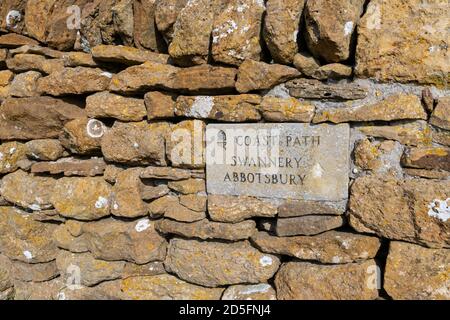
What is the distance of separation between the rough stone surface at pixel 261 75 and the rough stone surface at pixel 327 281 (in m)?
1.03

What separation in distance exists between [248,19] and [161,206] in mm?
1220

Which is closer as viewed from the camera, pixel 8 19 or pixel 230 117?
pixel 230 117

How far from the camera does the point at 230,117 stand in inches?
89.5

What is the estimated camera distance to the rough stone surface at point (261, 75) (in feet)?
7.09

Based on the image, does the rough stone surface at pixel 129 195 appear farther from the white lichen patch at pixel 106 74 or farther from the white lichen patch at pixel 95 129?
the white lichen patch at pixel 106 74

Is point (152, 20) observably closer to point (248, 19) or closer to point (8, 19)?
point (248, 19)

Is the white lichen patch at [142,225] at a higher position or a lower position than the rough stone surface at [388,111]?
lower

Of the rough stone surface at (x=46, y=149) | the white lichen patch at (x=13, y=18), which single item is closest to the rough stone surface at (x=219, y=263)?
the rough stone surface at (x=46, y=149)

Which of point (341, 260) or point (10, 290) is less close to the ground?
point (341, 260)

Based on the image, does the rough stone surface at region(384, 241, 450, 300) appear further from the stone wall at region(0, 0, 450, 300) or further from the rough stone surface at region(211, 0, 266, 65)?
the rough stone surface at region(211, 0, 266, 65)

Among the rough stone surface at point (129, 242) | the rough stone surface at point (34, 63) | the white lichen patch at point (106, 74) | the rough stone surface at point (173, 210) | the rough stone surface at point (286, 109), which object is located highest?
the rough stone surface at point (34, 63)

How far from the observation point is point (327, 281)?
Result: 2.20 metres

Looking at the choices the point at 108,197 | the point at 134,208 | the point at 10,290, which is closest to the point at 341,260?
the point at 134,208

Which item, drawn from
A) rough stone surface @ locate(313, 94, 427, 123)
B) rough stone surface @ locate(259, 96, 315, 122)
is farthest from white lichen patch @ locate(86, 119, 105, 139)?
rough stone surface @ locate(313, 94, 427, 123)
